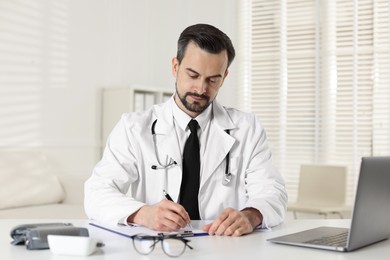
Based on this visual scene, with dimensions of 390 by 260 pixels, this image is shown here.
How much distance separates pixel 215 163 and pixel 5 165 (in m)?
2.51

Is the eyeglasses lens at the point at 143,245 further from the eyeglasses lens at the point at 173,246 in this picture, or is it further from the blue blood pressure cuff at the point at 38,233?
the blue blood pressure cuff at the point at 38,233

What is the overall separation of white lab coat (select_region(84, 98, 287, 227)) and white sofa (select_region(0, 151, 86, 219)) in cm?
176

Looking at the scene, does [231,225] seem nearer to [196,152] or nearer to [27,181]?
[196,152]

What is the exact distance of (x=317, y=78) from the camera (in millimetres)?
5402

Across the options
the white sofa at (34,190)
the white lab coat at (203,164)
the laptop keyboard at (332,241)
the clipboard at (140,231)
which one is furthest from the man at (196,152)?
the white sofa at (34,190)

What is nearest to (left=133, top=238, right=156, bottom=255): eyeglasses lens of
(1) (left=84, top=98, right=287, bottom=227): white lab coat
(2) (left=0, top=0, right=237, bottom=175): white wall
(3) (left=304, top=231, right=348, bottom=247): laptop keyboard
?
(3) (left=304, top=231, right=348, bottom=247): laptop keyboard

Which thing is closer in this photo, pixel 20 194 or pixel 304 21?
pixel 20 194

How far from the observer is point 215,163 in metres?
2.20

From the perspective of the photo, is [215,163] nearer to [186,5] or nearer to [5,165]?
[5,165]

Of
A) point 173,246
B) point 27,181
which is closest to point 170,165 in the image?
point 173,246

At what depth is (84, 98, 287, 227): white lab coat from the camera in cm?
213

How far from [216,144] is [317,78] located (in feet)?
11.2

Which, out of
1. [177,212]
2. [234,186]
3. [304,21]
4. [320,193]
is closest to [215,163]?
[234,186]

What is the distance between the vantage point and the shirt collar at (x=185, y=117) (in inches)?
89.1
